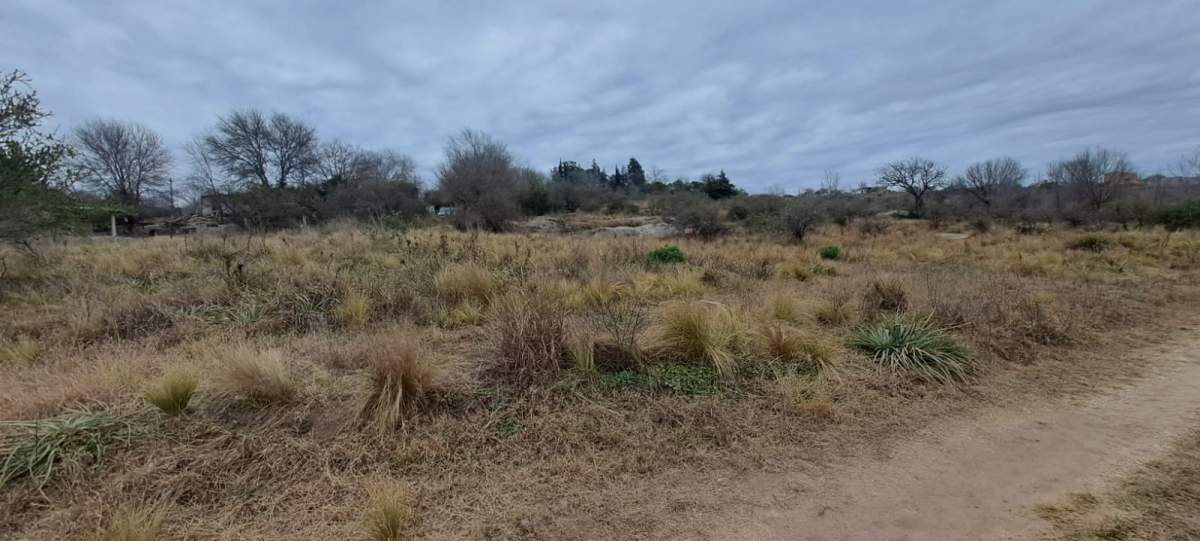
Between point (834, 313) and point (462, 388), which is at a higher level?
point (834, 313)

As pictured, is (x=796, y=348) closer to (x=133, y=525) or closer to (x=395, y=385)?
(x=395, y=385)

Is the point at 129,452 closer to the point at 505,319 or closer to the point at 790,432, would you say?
the point at 505,319

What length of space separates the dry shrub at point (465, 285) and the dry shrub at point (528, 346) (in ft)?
7.32

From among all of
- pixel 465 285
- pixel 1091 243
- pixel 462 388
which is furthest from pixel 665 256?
pixel 1091 243

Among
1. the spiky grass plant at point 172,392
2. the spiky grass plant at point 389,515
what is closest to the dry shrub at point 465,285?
the spiky grass plant at point 172,392

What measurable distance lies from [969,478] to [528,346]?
3022 millimetres

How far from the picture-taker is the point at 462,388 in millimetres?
3566

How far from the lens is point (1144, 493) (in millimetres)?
2602

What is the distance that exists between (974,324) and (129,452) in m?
7.58

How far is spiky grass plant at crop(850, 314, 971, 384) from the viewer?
4.32 m

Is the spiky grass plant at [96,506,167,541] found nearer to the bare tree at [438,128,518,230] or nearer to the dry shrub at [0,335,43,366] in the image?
the dry shrub at [0,335,43,366]

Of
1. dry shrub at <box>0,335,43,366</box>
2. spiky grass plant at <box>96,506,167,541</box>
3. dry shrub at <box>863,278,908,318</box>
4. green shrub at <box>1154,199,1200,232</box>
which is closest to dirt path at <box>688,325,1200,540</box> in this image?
dry shrub at <box>863,278,908,318</box>

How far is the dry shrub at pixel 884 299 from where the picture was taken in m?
6.11

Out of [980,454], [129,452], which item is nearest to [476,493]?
[129,452]
